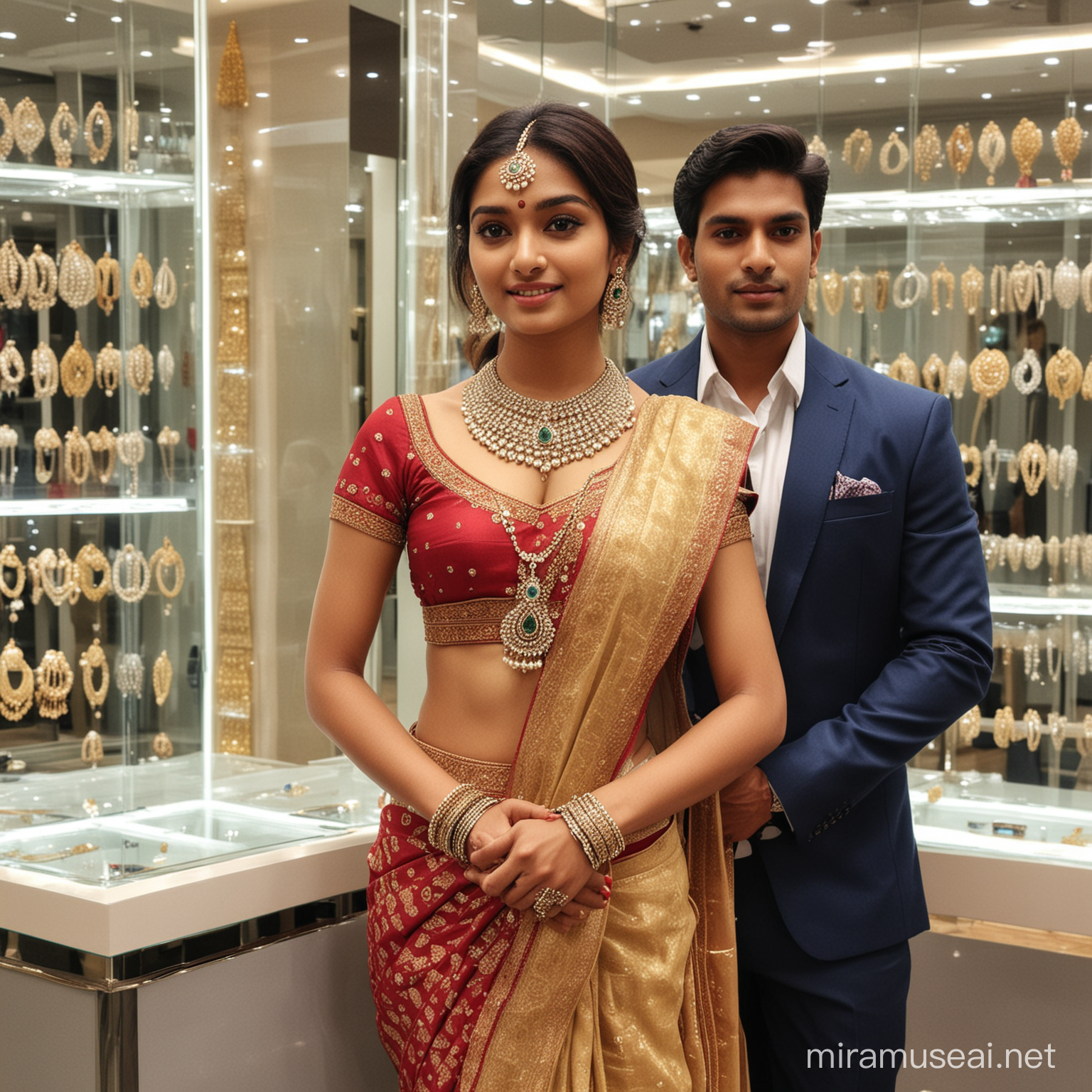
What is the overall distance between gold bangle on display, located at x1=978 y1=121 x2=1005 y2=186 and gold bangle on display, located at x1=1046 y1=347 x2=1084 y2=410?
18.2 inches

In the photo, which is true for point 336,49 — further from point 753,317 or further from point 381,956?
point 381,956

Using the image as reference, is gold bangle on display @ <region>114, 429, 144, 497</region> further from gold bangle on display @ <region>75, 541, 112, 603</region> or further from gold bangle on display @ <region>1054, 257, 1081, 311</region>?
gold bangle on display @ <region>1054, 257, 1081, 311</region>

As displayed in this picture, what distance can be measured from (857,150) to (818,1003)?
2.19 meters

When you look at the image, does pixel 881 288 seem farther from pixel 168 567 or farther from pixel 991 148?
pixel 168 567

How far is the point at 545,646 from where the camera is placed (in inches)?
60.2

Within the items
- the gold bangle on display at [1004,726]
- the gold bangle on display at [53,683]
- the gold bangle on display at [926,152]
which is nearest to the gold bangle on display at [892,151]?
the gold bangle on display at [926,152]

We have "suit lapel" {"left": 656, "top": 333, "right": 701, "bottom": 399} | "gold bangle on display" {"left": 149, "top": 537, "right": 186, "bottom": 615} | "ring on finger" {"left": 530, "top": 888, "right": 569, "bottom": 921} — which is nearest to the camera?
"ring on finger" {"left": 530, "top": 888, "right": 569, "bottom": 921}

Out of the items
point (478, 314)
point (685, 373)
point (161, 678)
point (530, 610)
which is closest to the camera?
point (530, 610)

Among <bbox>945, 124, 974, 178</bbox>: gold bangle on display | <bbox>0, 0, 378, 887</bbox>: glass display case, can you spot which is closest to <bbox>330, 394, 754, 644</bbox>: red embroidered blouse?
<bbox>0, 0, 378, 887</bbox>: glass display case

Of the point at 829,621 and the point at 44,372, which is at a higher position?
the point at 44,372

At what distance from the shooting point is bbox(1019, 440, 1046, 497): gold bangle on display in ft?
9.89

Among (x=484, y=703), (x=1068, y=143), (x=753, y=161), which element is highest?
(x=1068, y=143)

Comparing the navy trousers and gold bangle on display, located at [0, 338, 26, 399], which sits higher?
gold bangle on display, located at [0, 338, 26, 399]
